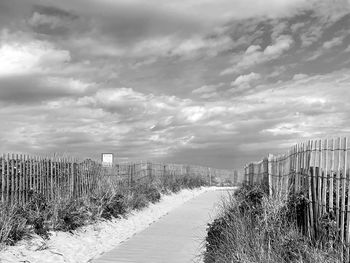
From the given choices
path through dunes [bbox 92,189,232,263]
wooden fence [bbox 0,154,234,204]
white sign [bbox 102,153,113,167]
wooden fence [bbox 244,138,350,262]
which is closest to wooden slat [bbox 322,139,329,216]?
wooden fence [bbox 244,138,350,262]

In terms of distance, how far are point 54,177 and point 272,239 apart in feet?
33.1

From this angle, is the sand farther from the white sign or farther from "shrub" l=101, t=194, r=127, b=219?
the white sign

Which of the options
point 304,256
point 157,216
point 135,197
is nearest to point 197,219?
point 157,216

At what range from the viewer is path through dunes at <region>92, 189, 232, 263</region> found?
10648mm

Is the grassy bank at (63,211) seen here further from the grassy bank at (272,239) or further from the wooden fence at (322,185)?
the wooden fence at (322,185)

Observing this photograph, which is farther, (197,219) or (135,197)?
(135,197)

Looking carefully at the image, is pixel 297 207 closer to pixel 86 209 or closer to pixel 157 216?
pixel 86 209

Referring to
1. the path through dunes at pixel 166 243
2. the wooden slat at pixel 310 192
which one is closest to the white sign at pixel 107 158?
the path through dunes at pixel 166 243

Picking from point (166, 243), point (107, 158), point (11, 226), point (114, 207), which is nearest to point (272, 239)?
point (166, 243)

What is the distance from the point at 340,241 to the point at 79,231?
327 inches

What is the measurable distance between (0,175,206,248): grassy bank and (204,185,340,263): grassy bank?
445 centimetres

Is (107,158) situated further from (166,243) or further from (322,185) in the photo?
(322,185)

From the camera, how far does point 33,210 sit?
44.6 ft

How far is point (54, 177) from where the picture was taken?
16.8m
